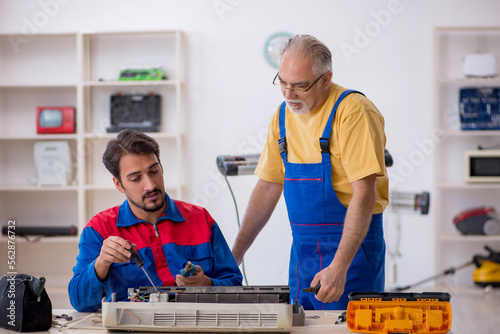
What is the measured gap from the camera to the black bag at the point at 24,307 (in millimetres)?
1558

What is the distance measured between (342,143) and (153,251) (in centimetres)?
75

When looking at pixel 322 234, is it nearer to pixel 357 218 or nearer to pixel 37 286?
pixel 357 218

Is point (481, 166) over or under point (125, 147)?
under

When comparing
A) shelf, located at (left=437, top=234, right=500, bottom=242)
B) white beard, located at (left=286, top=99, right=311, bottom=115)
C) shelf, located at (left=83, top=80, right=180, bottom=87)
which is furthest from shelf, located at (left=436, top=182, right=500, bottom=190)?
white beard, located at (left=286, top=99, right=311, bottom=115)

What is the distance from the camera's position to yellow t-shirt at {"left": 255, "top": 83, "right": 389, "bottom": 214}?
201 centimetres

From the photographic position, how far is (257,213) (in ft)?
7.68

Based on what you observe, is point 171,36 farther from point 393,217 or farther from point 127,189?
point 127,189

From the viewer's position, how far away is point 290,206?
88.6 inches

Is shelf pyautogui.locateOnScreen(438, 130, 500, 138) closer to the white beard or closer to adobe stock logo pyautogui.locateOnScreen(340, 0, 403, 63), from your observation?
adobe stock logo pyautogui.locateOnScreen(340, 0, 403, 63)

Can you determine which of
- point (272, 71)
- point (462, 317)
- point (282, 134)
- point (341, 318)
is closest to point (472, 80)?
point (272, 71)

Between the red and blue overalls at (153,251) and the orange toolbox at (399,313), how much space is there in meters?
0.56

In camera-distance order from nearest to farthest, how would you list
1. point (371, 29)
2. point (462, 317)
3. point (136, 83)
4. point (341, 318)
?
1. point (341, 318)
2. point (462, 317)
3. point (136, 83)
4. point (371, 29)

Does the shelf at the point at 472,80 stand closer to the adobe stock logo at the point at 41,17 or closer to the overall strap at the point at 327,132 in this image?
the overall strap at the point at 327,132

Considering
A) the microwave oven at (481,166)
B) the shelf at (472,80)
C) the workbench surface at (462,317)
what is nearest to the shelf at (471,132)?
the microwave oven at (481,166)
